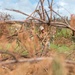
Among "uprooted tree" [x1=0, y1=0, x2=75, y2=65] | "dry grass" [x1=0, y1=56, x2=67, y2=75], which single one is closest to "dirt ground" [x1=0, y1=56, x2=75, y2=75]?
"dry grass" [x1=0, y1=56, x2=67, y2=75]

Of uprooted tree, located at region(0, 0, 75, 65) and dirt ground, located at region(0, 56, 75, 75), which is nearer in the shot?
dirt ground, located at region(0, 56, 75, 75)

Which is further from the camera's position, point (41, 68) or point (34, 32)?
point (34, 32)

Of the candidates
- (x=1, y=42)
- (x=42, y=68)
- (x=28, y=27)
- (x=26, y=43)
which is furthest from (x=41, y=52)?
(x=42, y=68)

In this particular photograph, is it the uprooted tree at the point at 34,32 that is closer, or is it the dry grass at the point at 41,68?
the dry grass at the point at 41,68

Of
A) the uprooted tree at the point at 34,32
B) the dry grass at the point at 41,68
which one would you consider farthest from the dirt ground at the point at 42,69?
the uprooted tree at the point at 34,32

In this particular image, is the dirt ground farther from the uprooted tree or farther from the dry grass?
the uprooted tree

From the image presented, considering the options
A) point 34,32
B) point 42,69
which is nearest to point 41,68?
point 42,69

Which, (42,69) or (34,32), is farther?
(34,32)

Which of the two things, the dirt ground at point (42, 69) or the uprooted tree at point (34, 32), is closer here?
the dirt ground at point (42, 69)

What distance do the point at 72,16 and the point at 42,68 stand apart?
75cm

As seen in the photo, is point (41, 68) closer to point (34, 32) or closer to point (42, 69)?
point (42, 69)

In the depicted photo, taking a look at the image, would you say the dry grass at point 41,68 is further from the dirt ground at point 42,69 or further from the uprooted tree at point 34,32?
the uprooted tree at point 34,32

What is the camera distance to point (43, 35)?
2.19m

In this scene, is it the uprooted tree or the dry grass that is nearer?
the dry grass
